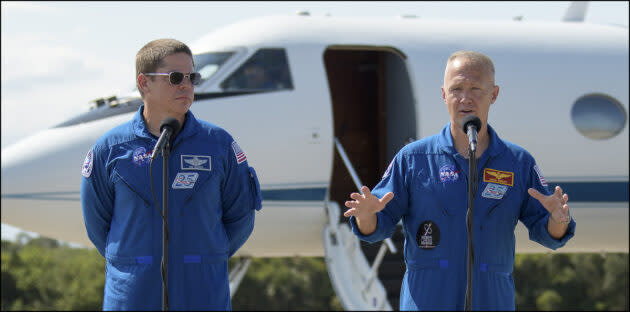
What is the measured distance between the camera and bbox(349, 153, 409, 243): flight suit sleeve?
3461 millimetres

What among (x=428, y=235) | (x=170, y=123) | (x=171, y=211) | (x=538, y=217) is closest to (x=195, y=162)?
(x=171, y=211)

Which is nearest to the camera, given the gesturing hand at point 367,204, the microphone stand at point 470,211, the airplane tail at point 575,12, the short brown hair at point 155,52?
the microphone stand at point 470,211

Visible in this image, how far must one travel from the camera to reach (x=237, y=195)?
3.56 meters

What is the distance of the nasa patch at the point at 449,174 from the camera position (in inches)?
137

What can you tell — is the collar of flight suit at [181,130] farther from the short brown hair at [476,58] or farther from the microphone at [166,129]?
the short brown hair at [476,58]

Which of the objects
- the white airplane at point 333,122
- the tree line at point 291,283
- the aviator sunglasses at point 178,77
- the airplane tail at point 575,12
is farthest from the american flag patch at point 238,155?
the tree line at point 291,283

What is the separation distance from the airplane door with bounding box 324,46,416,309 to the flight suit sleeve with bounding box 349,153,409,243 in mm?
5371

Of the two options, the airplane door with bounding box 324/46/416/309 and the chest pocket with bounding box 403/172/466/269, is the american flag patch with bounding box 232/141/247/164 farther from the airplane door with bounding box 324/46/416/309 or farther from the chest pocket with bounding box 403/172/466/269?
the airplane door with bounding box 324/46/416/309

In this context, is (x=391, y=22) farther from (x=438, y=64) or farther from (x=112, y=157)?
(x=112, y=157)

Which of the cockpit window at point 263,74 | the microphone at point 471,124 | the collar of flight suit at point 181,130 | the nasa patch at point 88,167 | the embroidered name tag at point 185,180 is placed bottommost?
the cockpit window at point 263,74

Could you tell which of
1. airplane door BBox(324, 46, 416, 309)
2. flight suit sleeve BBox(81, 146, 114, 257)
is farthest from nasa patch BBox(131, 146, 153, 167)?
airplane door BBox(324, 46, 416, 309)

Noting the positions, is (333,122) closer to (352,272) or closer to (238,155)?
(352,272)

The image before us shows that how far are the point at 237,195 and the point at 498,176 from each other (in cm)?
110

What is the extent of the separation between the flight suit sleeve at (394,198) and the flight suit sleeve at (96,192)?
3.34 ft
